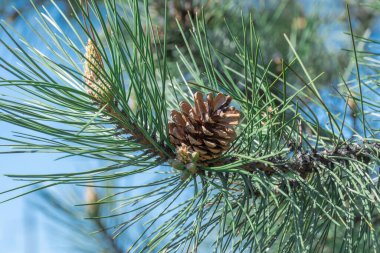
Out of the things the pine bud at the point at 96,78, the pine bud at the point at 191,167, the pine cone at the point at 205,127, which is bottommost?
the pine bud at the point at 191,167

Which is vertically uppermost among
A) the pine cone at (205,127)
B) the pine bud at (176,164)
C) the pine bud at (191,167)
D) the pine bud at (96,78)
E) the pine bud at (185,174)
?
the pine bud at (96,78)

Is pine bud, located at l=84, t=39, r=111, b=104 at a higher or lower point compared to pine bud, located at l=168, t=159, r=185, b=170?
higher

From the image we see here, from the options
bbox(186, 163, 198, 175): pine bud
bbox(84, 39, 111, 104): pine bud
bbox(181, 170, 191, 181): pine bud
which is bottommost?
bbox(181, 170, 191, 181): pine bud

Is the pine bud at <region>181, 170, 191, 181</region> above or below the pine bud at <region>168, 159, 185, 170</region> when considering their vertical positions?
below

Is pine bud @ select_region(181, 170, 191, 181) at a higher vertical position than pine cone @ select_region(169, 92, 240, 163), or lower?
lower

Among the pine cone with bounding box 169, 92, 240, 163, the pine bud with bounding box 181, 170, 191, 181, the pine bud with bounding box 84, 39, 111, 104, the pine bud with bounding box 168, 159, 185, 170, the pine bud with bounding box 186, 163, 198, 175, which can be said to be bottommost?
the pine bud with bounding box 181, 170, 191, 181

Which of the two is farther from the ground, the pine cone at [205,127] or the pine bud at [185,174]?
the pine cone at [205,127]

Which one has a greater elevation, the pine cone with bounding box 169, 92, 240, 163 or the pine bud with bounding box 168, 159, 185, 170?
the pine cone with bounding box 169, 92, 240, 163

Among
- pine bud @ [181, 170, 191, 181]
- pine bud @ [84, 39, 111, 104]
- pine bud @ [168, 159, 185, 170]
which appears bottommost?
pine bud @ [181, 170, 191, 181]

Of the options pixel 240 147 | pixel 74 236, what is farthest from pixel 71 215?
pixel 240 147
